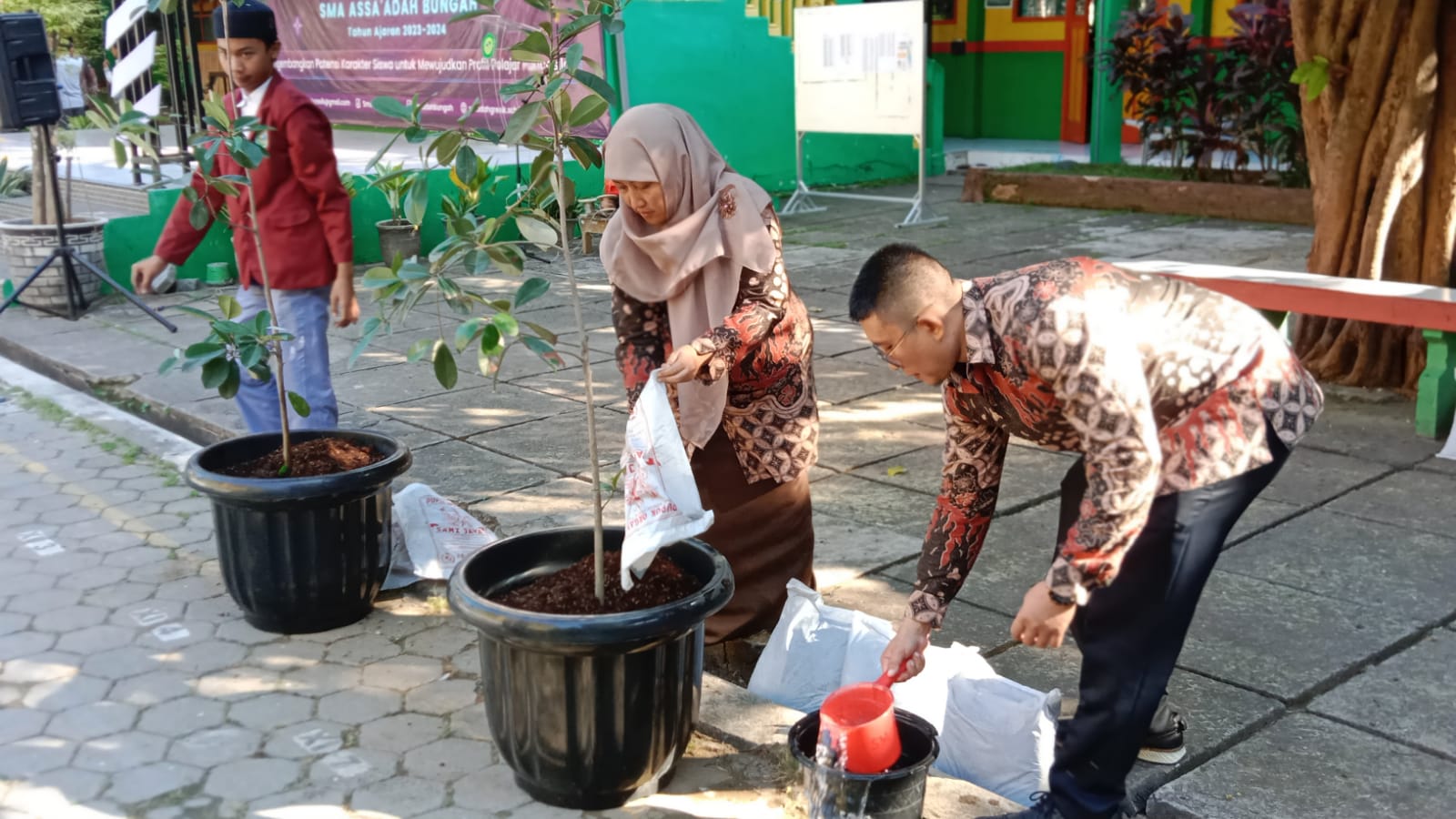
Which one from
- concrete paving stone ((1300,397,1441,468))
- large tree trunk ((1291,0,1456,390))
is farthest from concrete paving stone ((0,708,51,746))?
large tree trunk ((1291,0,1456,390))

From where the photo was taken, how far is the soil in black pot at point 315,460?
4.06 metres

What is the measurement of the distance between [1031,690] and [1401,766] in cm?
89

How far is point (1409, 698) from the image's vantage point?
11.0 ft

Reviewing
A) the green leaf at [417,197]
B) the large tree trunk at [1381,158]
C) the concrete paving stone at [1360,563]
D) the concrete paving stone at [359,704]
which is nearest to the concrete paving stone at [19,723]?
the concrete paving stone at [359,704]

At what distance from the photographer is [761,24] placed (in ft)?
42.6

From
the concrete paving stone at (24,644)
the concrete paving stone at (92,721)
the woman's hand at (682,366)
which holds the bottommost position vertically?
the concrete paving stone at (92,721)

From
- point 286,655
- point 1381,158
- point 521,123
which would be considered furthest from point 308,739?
point 1381,158

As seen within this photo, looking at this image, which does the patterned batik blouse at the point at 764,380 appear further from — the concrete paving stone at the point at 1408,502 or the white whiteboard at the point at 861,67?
the white whiteboard at the point at 861,67

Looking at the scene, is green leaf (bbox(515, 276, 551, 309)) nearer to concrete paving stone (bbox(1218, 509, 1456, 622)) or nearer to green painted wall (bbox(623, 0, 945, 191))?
concrete paving stone (bbox(1218, 509, 1456, 622))

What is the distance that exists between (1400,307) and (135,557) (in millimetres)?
5231

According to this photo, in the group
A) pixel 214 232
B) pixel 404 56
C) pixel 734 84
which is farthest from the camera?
pixel 404 56

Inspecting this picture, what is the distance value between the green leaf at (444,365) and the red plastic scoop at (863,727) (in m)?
1.12

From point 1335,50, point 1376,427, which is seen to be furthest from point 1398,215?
point 1376,427

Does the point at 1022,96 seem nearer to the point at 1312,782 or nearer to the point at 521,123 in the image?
the point at 1312,782
